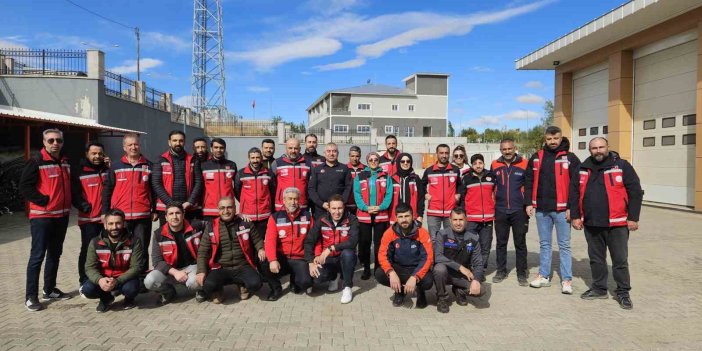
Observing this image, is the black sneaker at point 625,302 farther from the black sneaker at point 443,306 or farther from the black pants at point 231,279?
the black pants at point 231,279

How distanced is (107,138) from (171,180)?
1567 centimetres

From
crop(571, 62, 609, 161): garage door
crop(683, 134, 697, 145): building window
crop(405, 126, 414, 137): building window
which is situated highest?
crop(405, 126, 414, 137): building window

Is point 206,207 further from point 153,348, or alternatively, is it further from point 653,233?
point 653,233

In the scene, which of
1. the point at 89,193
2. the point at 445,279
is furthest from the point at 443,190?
the point at 89,193

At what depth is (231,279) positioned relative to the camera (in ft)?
16.5

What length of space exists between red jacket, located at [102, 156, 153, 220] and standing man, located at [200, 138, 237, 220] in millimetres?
744

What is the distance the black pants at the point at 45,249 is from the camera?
4.73 m

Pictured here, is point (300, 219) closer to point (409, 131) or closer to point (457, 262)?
point (457, 262)

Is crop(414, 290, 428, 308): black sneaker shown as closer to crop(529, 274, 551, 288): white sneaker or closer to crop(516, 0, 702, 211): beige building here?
crop(529, 274, 551, 288): white sneaker

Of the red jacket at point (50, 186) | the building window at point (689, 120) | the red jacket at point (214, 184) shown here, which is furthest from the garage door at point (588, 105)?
the red jacket at point (50, 186)

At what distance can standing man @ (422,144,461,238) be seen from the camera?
19.3 feet

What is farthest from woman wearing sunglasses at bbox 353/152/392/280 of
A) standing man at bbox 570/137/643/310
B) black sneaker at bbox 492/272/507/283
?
standing man at bbox 570/137/643/310

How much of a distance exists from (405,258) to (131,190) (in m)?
3.29

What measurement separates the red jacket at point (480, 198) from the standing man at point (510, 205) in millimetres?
80
